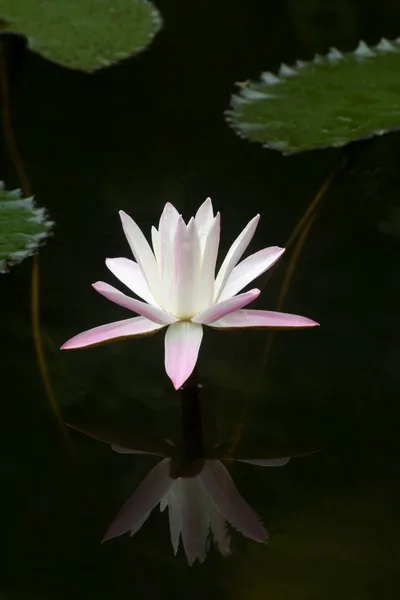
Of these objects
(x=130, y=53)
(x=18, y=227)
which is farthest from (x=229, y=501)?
(x=130, y=53)

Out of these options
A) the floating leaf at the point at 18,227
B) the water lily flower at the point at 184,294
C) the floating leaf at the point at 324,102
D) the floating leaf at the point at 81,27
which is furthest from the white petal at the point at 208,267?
the floating leaf at the point at 81,27

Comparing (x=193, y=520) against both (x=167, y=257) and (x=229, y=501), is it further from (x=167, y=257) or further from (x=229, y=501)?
(x=167, y=257)

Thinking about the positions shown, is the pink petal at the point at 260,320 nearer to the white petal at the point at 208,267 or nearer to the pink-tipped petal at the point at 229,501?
the white petal at the point at 208,267

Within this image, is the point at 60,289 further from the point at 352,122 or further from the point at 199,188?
the point at 352,122

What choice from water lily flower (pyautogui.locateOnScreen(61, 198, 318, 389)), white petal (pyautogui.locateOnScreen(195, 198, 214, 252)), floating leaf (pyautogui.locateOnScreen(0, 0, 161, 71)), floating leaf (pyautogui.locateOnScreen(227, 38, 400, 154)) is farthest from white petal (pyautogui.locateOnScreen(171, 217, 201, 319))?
floating leaf (pyautogui.locateOnScreen(0, 0, 161, 71))

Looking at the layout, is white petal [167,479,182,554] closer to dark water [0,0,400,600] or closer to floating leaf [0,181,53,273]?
dark water [0,0,400,600]

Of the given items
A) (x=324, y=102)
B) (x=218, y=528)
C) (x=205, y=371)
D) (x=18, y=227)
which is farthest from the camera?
(x=324, y=102)

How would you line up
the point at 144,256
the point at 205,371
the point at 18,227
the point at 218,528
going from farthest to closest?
the point at 18,227 → the point at 205,371 → the point at 144,256 → the point at 218,528
